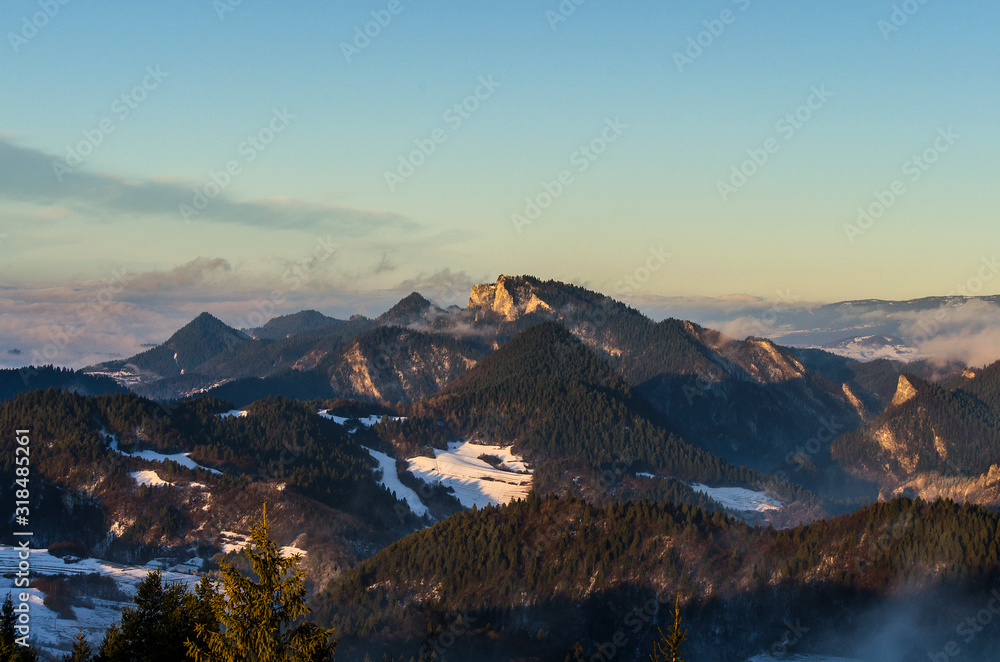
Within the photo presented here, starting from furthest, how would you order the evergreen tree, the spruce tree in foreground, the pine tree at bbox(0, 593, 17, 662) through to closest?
the evergreen tree < the pine tree at bbox(0, 593, 17, 662) < the spruce tree in foreground

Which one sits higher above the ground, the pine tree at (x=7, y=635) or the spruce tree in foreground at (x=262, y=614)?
the spruce tree in foreground at (x=262, y=614)

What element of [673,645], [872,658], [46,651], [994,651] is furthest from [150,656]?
[994,651]

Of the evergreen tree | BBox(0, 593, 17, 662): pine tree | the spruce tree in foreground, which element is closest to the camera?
the spruce tree in foreground

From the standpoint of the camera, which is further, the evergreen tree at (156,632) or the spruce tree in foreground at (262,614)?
the evergreen tree at (156,632)

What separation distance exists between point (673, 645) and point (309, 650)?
21.5 m

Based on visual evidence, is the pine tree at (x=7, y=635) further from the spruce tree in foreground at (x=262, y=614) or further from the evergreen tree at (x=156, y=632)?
the spruce tree in foreground at (x=262, y=614)

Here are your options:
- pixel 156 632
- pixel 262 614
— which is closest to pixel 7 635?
pixel 156 632

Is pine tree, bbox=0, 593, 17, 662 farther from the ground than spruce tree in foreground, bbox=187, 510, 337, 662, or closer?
closer

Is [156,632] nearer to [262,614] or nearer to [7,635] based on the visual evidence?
[7,635]

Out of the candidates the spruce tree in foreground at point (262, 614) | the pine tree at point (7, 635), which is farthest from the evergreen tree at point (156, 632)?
the spruce tree in foreground at point (262, 614)

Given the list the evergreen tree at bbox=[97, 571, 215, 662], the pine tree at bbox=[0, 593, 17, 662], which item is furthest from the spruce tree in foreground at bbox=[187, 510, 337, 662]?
the pine tree at bbox=[0, 593, 17, 662]

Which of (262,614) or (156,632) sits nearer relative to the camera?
(262,614)

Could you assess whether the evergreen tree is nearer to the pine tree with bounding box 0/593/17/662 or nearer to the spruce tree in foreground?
the pine tree with bounding box 0/593/17/662

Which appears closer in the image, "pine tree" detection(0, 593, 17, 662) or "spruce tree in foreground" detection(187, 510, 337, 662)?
"spruce tree in foreground" detection(187, 510, 337, 662)
